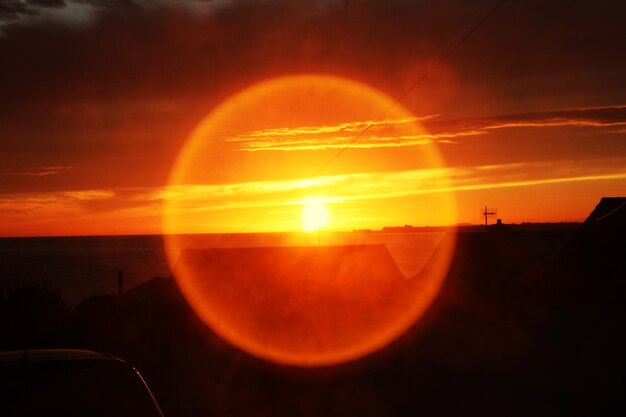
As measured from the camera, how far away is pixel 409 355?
56.5 feet

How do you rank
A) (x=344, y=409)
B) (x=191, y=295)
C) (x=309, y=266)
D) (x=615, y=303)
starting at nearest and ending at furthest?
(x=344, y=409) < (x=191, y=295) < (x=615, y=303) < (x=309, y=266)

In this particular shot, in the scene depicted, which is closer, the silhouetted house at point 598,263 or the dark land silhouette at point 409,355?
the dark land silhouette at point 409,355

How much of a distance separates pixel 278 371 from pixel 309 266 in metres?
10.7

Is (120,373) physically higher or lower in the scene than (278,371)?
higher

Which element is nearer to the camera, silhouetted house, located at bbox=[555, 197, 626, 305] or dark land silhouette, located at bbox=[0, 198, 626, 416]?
dark land silhouette, located at bbox=[0, 198, 626, 416]

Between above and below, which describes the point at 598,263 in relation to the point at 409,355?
above

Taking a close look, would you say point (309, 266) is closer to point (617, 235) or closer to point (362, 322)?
point (362, 322)

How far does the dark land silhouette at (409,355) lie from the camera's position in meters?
11.7

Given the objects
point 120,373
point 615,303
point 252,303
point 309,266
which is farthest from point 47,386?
point 615,303

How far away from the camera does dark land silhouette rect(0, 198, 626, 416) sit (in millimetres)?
11703

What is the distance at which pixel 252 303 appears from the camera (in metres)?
19.9

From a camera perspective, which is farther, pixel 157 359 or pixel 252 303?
pixel 252 303

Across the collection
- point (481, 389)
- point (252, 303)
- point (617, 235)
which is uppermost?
point (617, 235)

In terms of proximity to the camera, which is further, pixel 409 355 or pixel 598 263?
pixel 598 263
